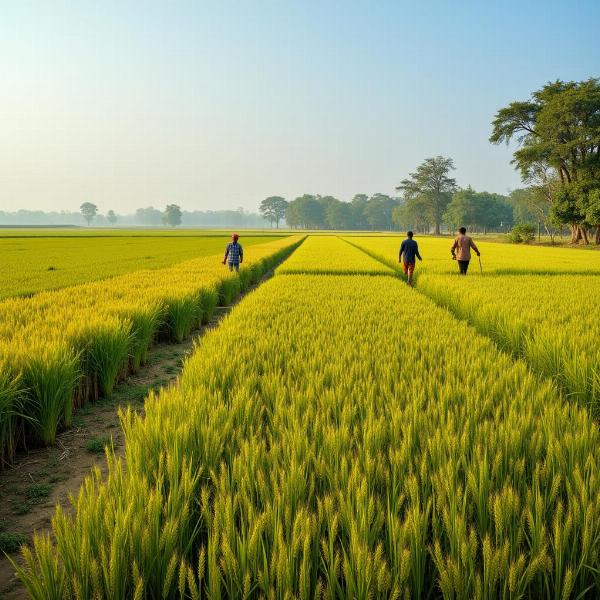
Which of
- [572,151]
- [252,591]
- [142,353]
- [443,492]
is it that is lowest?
[142,353]

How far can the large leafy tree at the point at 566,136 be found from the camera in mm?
38250

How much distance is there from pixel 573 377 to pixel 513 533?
3.16m

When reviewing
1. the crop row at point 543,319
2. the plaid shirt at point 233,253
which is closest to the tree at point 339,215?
the plaid shirt at point 233,253

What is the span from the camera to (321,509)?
1.54 metres

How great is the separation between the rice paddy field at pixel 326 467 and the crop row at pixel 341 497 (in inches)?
0.4

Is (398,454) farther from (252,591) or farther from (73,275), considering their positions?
(73,275)

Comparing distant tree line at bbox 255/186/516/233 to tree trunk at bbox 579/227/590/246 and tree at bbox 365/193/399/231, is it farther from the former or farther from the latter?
tree trunk at bbox 579/227/590/246

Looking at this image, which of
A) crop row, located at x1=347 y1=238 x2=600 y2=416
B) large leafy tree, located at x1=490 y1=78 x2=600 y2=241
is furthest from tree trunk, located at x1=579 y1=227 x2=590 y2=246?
crop row, located at x1=347 y1=238 x2=600 y2=416

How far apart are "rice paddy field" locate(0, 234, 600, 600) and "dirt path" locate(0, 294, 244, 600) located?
140 mm

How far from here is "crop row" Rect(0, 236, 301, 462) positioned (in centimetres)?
375

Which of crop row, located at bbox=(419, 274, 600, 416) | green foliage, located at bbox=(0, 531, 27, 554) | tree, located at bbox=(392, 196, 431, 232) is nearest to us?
green foliage, located at bbox=(0, 531, 27, 554)

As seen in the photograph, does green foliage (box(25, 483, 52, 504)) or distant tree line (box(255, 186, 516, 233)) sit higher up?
distant tree line (box(255, 186, 516, 233))

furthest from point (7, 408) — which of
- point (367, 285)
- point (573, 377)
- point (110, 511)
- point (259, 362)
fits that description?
point (367, 285)

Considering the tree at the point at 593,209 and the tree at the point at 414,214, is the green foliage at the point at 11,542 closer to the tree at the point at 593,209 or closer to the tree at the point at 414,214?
the tree at the point at 593,209
